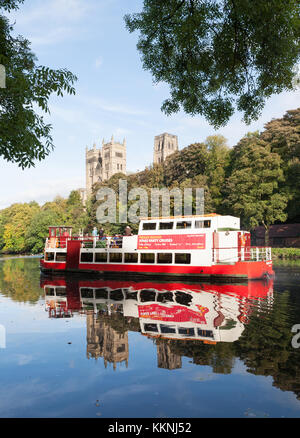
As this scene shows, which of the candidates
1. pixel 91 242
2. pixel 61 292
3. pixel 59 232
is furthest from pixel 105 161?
pixel 61 292

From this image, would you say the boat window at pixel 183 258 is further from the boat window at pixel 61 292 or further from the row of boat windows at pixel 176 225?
the boat window at pixel 61 292

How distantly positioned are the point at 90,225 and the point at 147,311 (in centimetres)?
7341

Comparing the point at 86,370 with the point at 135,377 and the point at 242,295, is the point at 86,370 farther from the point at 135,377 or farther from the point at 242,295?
the point at 242,295

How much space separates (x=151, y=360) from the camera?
9078 millimetres

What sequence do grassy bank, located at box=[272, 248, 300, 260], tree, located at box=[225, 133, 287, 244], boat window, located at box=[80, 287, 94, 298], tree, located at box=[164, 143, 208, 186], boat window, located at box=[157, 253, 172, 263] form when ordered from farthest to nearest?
tree, located at box=[164, 143, 208, 186]
tree, located at box=[225, 133, 287, 244]
grassy bank, located at box=[272, 248, 300, 260]
boat window, located at box=[157, 253, 172, 263]
boat window, located at box=[80, 287, 94, 298]

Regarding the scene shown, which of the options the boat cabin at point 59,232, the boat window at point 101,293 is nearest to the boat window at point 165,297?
the boat window at point 101,293

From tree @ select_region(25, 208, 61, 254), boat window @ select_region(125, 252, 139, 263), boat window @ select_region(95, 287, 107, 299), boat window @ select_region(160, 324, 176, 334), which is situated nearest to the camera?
boat window @ select_region(160, 324, 176, 334)

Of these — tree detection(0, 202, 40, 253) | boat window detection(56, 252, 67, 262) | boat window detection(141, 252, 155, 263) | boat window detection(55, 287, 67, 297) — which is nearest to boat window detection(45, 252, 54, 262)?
boat window detection(56, 252, 67, 262)

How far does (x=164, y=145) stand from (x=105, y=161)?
3218cm

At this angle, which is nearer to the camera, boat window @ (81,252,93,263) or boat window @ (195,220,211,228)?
boat window @ (195,220,211,228)

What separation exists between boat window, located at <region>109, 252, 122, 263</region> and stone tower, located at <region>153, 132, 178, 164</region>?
154 metres

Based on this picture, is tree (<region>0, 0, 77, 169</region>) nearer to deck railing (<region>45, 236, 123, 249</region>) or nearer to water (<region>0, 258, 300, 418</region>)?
water (<region>0, 258, 300, 418</region>)

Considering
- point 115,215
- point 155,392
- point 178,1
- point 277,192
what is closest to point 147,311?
point 155,392

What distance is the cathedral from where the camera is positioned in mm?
179600
